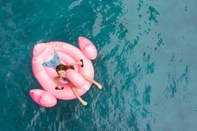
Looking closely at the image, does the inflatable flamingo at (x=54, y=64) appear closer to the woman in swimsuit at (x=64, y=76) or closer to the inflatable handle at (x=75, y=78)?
the woman in swimsuit at (x=64, y=76)

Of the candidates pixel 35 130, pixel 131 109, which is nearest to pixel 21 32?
pixel 35 130

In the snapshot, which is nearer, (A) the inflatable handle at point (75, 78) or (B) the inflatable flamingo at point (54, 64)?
(A) the inflatable handle at point (75, 78)

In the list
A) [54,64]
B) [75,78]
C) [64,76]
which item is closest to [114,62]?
[54,64]

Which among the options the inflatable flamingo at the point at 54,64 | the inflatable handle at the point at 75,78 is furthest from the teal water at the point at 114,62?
the inflatable handle at the point at 75,78

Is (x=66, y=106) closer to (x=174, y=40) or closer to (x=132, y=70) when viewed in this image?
(x=132, y=70)

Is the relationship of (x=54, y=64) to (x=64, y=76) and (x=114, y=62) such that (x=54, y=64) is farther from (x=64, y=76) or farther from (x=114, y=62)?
(x=114, y=62)

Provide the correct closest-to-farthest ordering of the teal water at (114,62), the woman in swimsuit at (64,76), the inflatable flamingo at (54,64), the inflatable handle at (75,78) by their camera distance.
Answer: the inflatable handle at (75,78)
the woman in swimsuit at (64,76)
the inflatable flamingo at (54,64)
the teal water at (114,62)
